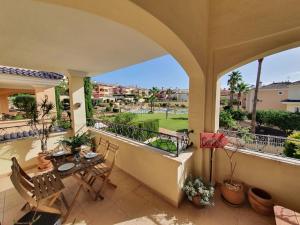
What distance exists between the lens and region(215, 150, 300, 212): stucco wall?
2.37m

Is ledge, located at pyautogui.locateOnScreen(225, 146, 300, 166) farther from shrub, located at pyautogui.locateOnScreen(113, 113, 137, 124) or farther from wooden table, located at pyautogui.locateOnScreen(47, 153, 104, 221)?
shrub, located at pyautogui.locateOnScreen(113, 113, 137, 124)

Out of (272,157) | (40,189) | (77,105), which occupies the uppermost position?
(77,105)

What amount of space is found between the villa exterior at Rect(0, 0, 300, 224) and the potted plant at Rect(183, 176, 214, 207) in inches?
6.4

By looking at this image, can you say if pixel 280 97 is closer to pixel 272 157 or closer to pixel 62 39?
pixel 272 157

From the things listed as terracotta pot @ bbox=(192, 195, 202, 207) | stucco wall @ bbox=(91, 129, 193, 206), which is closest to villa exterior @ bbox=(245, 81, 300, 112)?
terracotta pot @ bbox=(192, 195, 202, 207)

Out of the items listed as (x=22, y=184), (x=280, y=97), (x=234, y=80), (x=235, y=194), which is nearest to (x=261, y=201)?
(x=235, y=194)

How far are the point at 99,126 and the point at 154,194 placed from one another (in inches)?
135

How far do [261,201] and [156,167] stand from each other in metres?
1.89

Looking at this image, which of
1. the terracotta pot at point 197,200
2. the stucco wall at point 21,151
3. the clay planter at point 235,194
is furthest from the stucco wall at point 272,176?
the stucco wall at point 21,151

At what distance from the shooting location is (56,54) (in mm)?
3326

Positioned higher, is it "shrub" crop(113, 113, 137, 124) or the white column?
the white column

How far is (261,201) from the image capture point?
7.97 ft

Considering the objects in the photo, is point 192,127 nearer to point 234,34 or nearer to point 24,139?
point 234,34

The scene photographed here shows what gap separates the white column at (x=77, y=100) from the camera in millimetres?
4938
